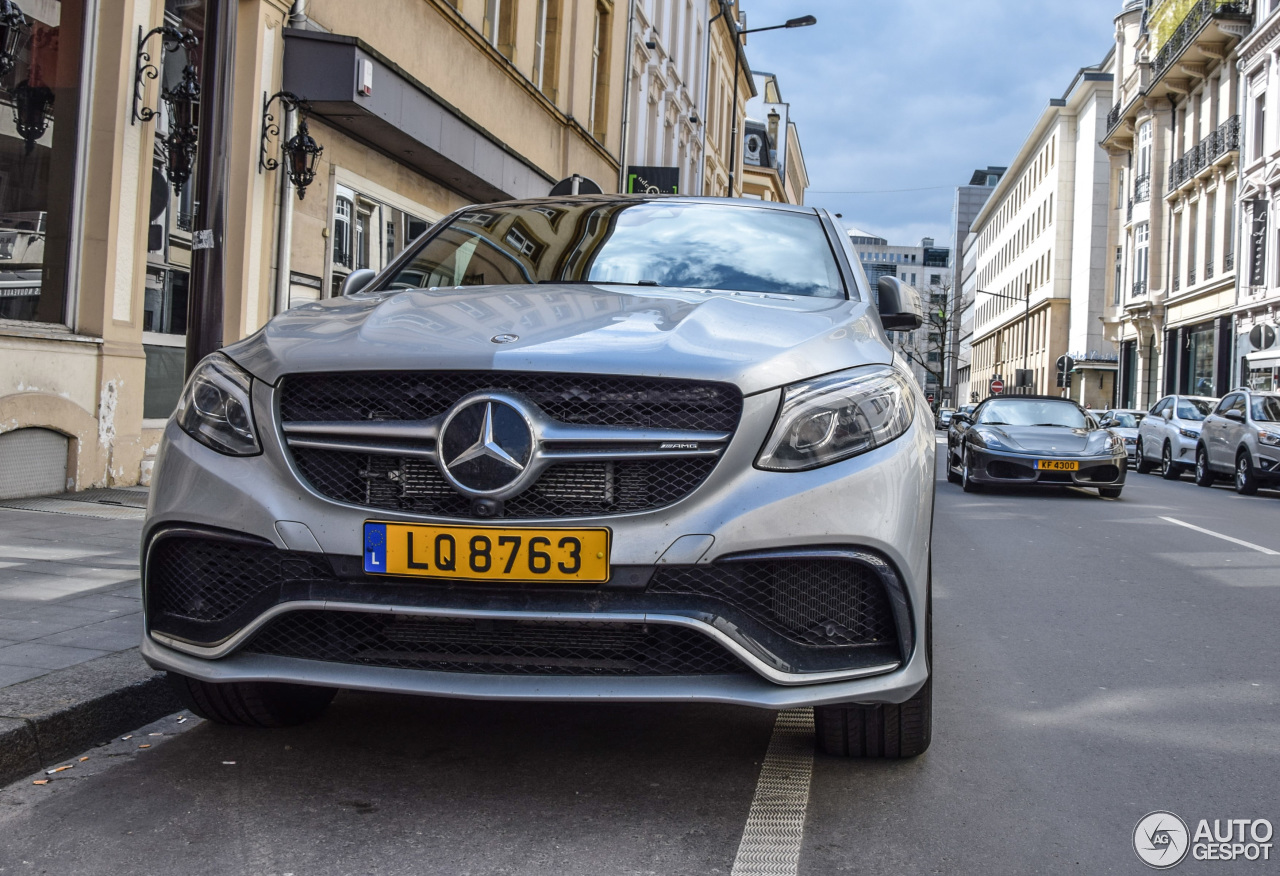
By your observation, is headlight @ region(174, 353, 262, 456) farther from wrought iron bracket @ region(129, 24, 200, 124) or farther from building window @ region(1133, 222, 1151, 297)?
building window @ region(1133, 222, 1151, 297)

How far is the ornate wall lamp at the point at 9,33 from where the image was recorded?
8.13 metres

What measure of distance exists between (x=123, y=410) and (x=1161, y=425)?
62.6 ft

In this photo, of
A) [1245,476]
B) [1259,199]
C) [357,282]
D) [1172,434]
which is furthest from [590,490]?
[1259,199]

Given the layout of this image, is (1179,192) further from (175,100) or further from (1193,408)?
(175,100)

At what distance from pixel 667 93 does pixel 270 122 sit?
77.1ft

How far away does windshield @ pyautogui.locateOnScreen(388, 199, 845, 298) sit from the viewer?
4215mm

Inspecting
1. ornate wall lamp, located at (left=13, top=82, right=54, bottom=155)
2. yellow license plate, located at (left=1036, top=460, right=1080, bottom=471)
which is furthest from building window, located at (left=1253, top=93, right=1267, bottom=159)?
ornate wall lamp, located at (left=13, top=82, right=54, bottom=155)

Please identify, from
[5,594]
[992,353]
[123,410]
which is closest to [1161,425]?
[123,410]

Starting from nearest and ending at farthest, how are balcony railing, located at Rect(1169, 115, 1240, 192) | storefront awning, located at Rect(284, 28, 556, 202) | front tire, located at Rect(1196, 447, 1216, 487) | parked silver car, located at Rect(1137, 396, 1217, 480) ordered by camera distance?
storefront awning, located at Rect(284, 28, 556, 202), front tire, located at Rect(1196, 447, 1216, 487), parked silver car, located at Rect(1137, 396, 1217, 480), balcony railing, located at Rect(1169, 115, 1240, 192)

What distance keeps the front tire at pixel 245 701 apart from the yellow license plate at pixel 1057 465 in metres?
11.7

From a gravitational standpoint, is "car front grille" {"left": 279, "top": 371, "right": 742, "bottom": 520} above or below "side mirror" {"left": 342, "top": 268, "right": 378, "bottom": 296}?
below

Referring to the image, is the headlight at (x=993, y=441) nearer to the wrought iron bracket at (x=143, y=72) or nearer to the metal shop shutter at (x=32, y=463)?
the wrought iron bracket at (x=143, y=72)

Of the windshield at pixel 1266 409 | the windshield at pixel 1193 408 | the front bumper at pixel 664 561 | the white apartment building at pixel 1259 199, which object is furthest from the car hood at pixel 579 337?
the white apartment building at pixel 1259 199

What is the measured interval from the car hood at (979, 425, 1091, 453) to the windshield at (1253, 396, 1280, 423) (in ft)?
17.9
